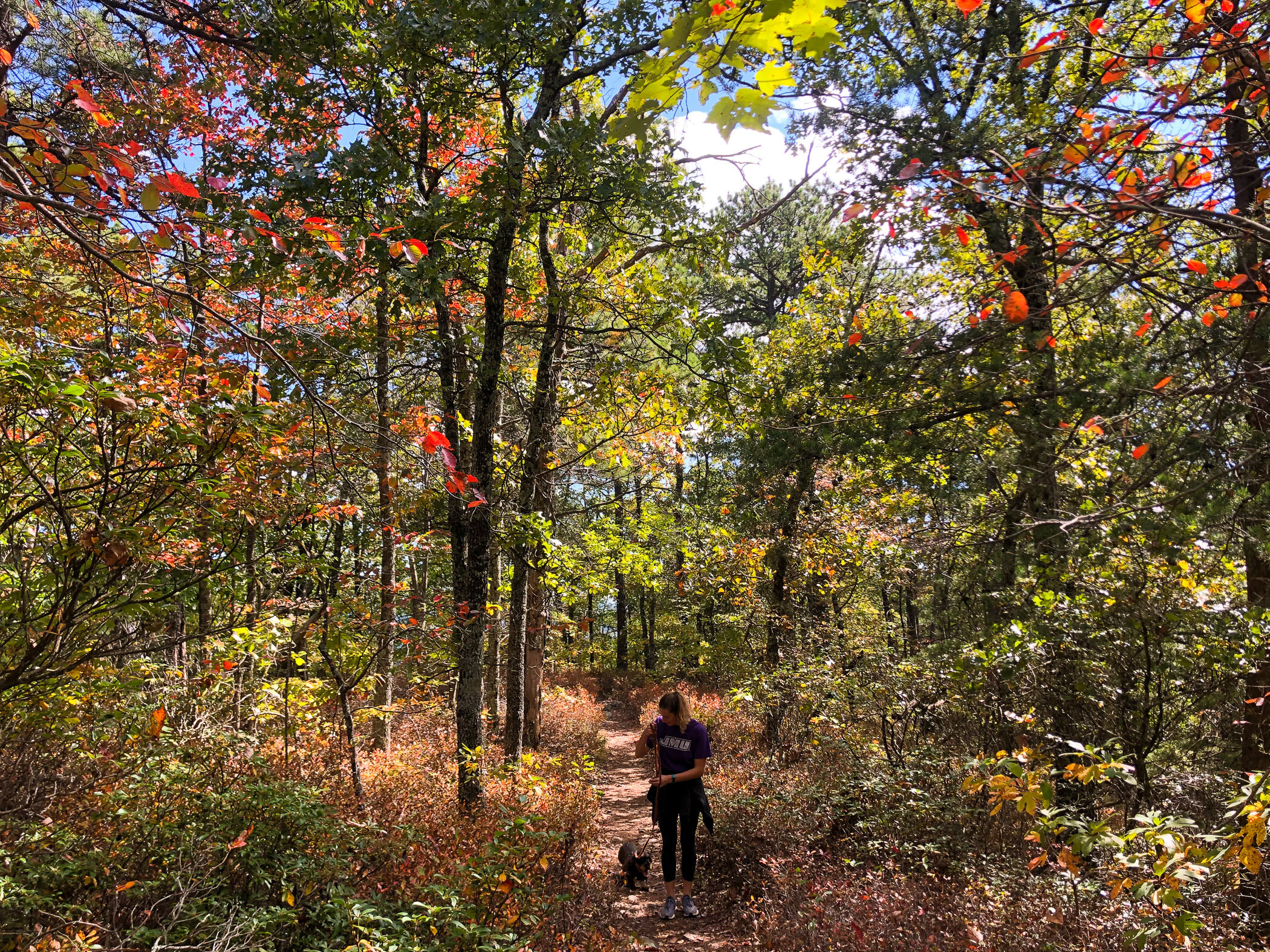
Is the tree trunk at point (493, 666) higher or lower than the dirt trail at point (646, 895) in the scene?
higher

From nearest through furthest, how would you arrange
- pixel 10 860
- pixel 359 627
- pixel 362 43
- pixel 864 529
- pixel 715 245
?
pixel 10 860
pixel 362 43
pixel 715 245
pixel 359 627
pixel 864 529

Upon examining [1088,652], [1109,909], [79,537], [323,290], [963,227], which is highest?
[323,290]

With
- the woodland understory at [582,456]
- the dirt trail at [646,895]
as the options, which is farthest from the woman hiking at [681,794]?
the woodland understory at [582,456]

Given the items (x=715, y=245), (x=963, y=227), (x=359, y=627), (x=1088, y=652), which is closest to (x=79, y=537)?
(x=359, y=627)

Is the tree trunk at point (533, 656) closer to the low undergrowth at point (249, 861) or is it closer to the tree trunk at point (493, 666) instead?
the tree trunk at point (493, 666)

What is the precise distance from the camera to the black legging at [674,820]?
568cm

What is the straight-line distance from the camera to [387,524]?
5.75 m

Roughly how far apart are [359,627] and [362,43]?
5.05 m

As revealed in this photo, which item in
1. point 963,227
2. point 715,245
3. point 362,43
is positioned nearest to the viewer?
point 963,227

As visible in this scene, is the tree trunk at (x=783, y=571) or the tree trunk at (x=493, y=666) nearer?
the tree trunk at (x=783, y=571)

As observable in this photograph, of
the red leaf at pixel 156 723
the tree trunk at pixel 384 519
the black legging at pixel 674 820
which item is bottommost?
the black legging at pixel 674 820

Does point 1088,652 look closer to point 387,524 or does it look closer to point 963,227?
point 963,227

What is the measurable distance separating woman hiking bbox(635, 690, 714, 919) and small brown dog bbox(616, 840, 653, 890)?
0.53 metres

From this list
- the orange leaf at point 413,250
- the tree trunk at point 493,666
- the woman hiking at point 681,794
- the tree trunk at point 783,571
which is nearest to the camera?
the orange leaf at point 413,250
